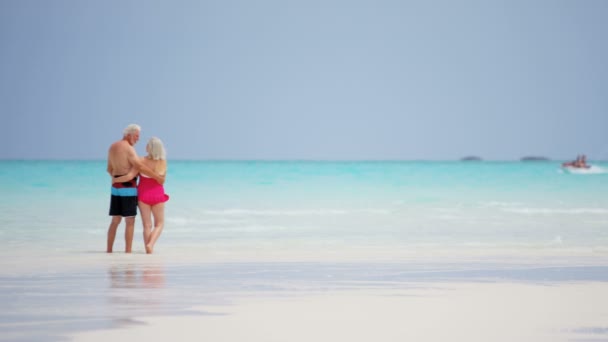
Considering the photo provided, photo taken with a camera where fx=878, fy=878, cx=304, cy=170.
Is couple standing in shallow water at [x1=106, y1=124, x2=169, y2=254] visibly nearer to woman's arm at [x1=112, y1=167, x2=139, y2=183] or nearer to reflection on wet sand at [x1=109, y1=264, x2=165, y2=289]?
Result: woman's arm at [x1=112, y1=167, x2=139, y2=183]

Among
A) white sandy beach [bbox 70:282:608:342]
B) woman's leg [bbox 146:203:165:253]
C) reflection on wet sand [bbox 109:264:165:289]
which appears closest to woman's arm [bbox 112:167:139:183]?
woman's leg [bbox 146:203:165:253]

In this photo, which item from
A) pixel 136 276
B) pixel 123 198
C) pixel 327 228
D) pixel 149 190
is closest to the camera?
pixel 136 276

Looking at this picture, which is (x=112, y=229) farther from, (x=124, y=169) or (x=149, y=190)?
(x=124, y=169)

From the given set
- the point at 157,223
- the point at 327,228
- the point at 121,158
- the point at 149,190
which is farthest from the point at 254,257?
the point at 327,228

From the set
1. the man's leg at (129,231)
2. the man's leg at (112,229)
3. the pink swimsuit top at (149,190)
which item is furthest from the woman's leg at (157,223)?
the man's leg at (112,229)

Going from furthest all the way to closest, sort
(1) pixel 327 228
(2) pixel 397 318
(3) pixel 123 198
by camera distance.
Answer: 1. (1) pixel 327 228
2. (3) pixel 123 198
3. (2) pixel 397 318

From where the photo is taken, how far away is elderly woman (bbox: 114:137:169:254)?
34.2 ft

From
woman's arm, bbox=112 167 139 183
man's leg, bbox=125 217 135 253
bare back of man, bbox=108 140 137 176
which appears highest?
bare back of man, bbox=108 140 137 176

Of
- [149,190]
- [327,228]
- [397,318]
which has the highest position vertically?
[149,190]

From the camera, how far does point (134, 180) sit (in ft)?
34.4

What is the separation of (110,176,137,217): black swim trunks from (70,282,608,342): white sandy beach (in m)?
3.84

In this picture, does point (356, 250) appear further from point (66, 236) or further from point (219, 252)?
point (66, 236)

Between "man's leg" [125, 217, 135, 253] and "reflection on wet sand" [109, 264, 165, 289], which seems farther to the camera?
"man's leg" [125, 217, 135, 253]

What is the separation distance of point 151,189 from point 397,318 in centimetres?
529
